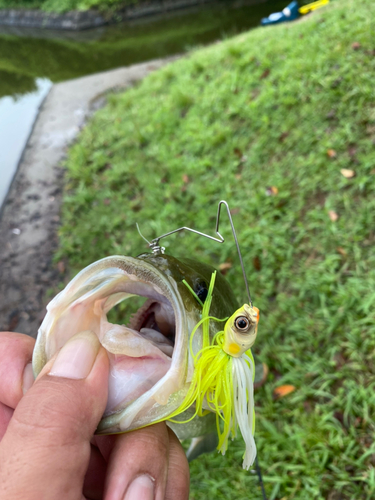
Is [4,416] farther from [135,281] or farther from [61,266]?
[61,266]

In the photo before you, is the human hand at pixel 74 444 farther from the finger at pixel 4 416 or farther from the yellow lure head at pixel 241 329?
the yellow lure head at pixel 241 329

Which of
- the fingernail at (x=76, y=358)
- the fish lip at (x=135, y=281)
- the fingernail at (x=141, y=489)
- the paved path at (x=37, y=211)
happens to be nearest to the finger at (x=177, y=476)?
the fingernail at (x=141, y=489)

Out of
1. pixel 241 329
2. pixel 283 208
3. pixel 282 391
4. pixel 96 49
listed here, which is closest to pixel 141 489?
pixel 241 329

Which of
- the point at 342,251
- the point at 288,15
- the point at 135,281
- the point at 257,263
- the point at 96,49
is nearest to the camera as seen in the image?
the point at 135,281

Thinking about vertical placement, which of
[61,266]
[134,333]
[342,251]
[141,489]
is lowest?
[61,266]

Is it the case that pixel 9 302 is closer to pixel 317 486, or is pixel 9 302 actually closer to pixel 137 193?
pixel 137 193

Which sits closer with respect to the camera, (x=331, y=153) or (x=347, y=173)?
(x=347, y=173)

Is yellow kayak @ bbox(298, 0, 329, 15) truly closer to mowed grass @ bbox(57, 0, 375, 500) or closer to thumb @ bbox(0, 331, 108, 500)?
mowed grass @ bbox(57, 0, 375, 500)

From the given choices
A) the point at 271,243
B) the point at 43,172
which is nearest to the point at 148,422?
the point at 271,243

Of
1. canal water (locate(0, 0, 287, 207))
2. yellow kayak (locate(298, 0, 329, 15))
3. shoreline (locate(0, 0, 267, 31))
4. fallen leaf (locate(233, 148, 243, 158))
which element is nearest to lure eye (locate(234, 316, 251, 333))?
fallen leaf (locate(233, 148, 243, 158))
